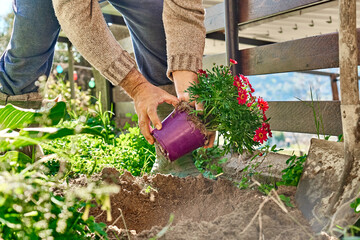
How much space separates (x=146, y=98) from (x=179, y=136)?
0.23m

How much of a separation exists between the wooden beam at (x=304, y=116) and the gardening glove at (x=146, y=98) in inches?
40.2

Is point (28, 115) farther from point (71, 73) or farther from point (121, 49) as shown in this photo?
point (71, 73)

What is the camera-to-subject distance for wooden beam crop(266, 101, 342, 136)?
2.38 meters

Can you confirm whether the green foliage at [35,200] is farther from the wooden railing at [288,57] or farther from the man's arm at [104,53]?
the wooden railing at [288,57]

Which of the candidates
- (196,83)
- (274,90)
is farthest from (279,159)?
(274,90)

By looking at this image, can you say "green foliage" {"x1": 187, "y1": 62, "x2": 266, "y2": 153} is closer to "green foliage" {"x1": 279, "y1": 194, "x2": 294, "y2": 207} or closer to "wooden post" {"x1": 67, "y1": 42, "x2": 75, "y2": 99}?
"green foliage" {"x1": 279, "y1": 194, "x2": 294, "y2": 207}

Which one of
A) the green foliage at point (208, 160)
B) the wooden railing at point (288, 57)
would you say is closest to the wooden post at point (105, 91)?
the wooden railing at point (288, 57)

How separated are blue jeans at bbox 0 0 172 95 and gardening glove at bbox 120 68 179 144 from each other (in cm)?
69

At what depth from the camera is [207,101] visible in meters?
1.73

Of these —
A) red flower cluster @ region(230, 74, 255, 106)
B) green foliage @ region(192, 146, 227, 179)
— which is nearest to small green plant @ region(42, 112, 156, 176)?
green foliage @ region(192, 146, 227, 179)

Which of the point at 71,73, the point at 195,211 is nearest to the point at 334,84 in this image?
the point at 71,73

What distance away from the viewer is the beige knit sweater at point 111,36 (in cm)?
174

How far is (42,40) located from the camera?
2.31m

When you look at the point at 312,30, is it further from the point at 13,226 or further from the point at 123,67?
the point at 13,226
